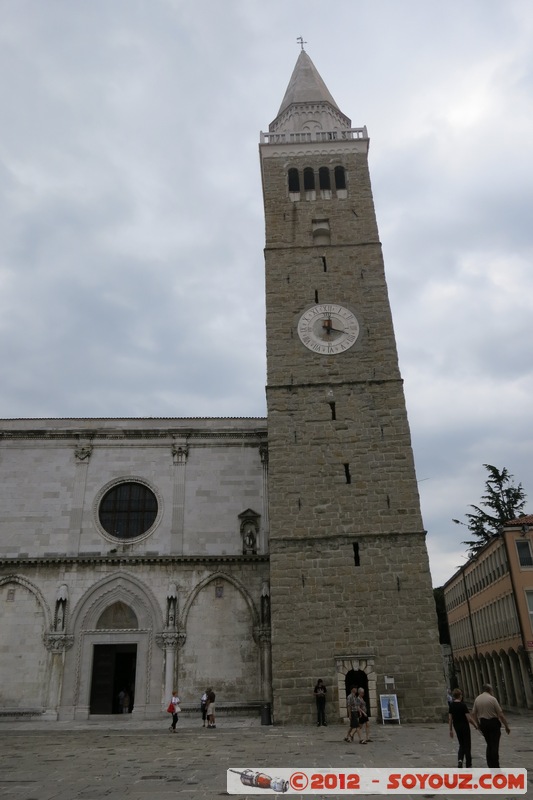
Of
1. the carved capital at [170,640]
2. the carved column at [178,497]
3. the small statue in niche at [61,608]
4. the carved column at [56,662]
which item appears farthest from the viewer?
the carved column at [178,497]

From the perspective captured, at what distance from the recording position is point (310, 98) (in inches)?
1307

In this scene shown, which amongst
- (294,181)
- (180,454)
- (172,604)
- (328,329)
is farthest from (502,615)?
(294,181)

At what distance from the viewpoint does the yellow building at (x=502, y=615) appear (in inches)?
1159

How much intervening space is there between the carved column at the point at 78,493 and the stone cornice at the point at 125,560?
68 cm

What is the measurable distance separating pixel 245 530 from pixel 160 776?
1516 centimetres

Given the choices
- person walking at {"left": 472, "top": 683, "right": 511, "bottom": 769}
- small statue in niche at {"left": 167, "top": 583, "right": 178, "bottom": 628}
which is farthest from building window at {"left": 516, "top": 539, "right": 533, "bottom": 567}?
person walking at {"left": 472, "top": 683, "right": 511, "bottom": 769}

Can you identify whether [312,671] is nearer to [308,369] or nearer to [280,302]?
[308,369]

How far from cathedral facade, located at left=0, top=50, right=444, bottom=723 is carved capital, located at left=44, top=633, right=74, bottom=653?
9 centimetres

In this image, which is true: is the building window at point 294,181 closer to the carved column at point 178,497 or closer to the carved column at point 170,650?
the carved column at point 178,497

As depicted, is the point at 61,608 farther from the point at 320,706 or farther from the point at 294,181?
the point at 294,181

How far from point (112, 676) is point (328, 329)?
16074 mm

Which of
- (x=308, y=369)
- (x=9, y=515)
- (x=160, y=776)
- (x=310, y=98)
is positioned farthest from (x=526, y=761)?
(x=310, y=98)

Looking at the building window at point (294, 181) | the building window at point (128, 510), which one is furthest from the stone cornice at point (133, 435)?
the building window at point (294, 181)

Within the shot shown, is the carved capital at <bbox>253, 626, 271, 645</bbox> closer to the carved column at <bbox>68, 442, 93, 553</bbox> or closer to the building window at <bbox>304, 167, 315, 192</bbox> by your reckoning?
the carved column at <bbox>68, 442, 93, 553</bbox>
